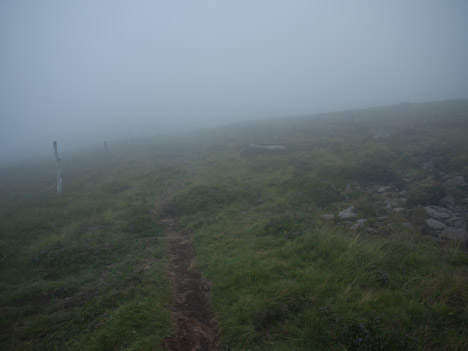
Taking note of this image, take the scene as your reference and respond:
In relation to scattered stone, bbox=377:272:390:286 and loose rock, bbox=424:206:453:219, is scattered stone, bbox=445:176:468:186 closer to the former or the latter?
loose rock, bbox=424:206:453:219

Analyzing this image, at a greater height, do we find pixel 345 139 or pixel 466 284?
pixel 345 139

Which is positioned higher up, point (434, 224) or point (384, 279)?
point (434, 224)

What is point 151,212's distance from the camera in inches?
557

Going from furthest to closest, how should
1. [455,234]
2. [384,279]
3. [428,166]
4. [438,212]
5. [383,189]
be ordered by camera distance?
[428,166]
[383,189]
[438,212]
[455,234]
[384,279]

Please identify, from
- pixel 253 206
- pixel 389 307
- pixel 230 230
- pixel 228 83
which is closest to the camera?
pixel 389 307

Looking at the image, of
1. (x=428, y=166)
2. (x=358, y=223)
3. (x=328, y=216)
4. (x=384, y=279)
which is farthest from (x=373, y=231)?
(x=428, y=166)

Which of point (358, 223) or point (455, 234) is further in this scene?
point (358, 223)

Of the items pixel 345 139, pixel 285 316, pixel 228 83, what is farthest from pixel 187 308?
pixel 228 83


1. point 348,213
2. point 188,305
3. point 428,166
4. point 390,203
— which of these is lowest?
point 188,305

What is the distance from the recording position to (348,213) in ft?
35.3

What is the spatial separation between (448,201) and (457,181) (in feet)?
7.93

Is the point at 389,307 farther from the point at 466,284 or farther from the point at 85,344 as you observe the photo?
the point at 85,344

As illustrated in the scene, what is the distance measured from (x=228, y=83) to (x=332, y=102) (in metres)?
68.1

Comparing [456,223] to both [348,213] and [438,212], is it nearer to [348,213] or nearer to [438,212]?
[438,212]
